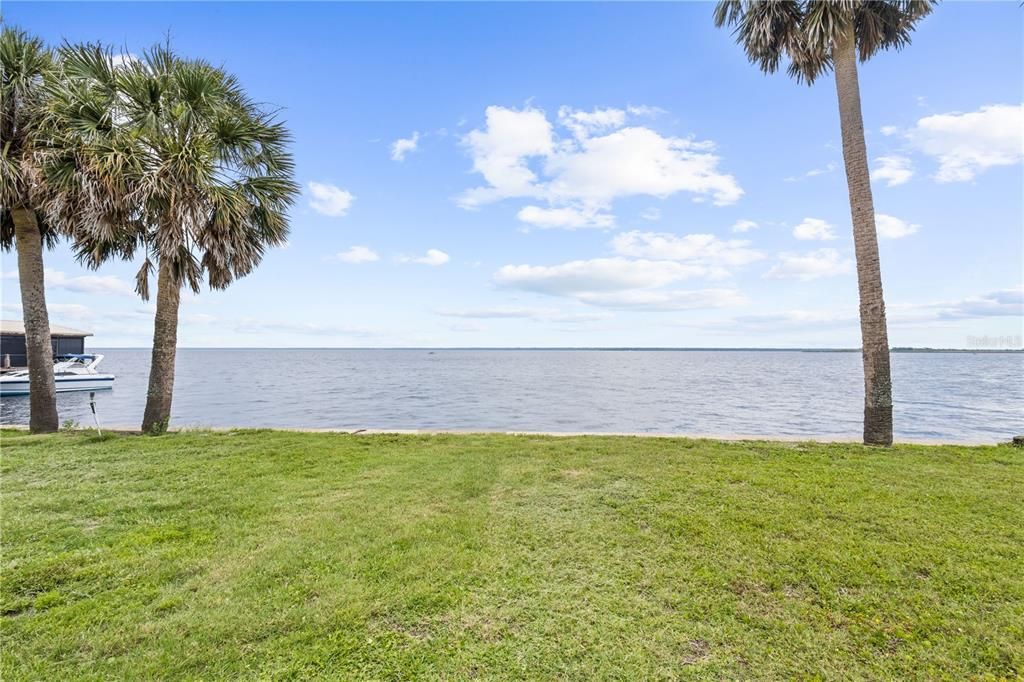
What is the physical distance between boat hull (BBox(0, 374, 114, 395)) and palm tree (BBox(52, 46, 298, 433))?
19.5 metres

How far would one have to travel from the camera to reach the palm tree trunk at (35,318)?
8.73 m

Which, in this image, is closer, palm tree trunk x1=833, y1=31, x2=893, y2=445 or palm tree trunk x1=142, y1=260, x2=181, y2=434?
palm tree trunk x1=833, y1=31, x2=893, y2=445

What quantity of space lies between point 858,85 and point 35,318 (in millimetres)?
16068

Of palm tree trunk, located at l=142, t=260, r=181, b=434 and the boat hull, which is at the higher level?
palm tree trunk, located at l=142, t=260, r=181, b=434

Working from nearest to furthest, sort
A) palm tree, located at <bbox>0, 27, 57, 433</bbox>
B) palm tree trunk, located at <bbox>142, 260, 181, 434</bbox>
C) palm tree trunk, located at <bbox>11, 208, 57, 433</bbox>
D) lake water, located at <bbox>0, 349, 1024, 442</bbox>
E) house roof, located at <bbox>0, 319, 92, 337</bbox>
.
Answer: palm tree, located at <bbox>0, 27, 57, 433</bbox>, palm tree trunk, located at <bbox>11, 208, 57, 433</bbox>, palm tree trunk, located at <bbox>142, 260, 181, 434</bbox>, lake water, located at <bbox>0, 349, 1024, 442</bbox>, house roof, located at <bbox>0, 319, 92, 337</bbox>

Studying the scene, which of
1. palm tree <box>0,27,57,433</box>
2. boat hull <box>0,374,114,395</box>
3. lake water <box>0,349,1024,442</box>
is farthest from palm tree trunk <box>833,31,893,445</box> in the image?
boat hull <box>0,374,114,395</box>

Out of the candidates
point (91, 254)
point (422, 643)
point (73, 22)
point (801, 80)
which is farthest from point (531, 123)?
point (422, 643)

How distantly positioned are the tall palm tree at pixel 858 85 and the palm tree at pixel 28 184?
1345 cm

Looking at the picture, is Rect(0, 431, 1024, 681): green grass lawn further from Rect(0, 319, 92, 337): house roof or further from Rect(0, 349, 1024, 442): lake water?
Rect(0, 319, 92, 337): house roof

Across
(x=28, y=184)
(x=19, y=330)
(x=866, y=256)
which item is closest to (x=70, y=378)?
(x=19, y=330)

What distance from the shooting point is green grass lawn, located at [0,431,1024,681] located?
254 centimetres

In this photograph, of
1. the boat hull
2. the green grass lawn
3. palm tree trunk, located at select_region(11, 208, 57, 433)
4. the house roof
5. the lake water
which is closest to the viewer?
the green grass lawn

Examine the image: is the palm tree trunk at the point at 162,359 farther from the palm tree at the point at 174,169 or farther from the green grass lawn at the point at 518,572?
the green grass lawn at the point at 518,572

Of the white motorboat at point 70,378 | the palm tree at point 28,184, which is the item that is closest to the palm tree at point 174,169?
the palm tree at point 28,184
